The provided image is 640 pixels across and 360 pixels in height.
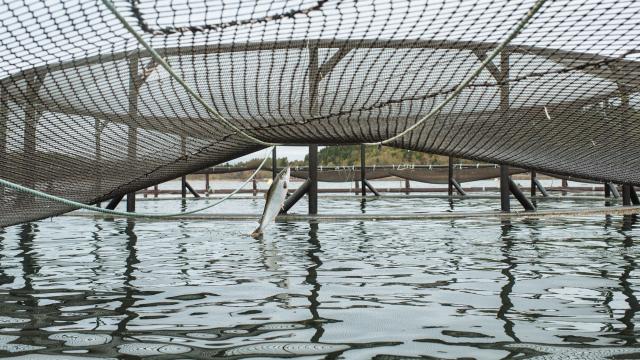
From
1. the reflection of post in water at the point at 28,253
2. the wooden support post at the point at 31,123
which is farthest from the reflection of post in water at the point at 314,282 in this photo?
the wooden support post at the point at 31,123

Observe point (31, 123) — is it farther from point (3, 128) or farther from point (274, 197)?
point (274, 197)

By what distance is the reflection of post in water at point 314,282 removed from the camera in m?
3.85

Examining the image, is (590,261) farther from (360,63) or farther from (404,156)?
(404,156)

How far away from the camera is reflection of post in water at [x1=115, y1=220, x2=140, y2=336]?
4062mm

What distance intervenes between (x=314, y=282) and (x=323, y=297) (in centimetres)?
68

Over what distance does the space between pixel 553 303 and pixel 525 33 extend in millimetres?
1927

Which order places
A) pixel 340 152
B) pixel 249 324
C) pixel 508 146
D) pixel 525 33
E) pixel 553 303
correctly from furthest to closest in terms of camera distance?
pixel 340 152 < pixel 508 146 < pixel 525 33 < pixel 553 303 < pixel 249 324

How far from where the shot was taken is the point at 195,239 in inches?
357

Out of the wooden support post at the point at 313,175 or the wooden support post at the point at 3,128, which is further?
the wooden support post at the point at 313,175

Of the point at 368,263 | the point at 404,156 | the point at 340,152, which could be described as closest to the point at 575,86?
the point at 368,263

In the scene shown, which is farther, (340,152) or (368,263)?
(340,152)

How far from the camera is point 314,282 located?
17.9 ft

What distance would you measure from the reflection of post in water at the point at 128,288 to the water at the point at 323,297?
0.05 ft

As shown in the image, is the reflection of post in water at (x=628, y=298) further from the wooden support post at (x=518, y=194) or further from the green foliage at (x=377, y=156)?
the green foliage at (x=377, y=156)
